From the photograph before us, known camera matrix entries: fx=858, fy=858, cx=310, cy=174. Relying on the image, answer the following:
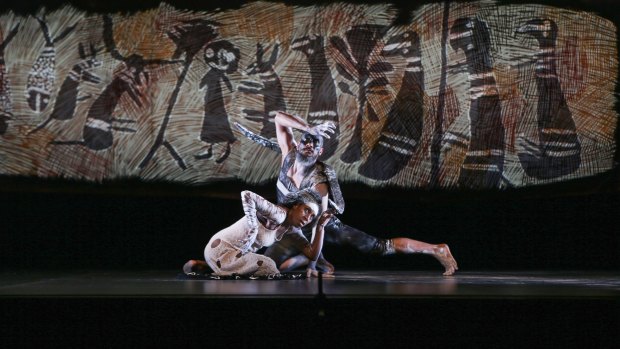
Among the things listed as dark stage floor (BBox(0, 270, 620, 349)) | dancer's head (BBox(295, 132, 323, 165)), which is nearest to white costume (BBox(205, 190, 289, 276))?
dancer's head (BBox(295, 132, 323, 165))

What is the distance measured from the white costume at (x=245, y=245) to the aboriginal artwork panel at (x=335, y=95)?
895 mm

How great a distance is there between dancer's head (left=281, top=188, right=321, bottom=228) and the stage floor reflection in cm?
40

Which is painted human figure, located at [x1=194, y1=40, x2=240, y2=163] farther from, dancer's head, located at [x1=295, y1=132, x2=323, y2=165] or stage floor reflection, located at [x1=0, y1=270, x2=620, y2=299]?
stage floor reflection, located at [x1=0, y1=270, x2=620, y2=299]

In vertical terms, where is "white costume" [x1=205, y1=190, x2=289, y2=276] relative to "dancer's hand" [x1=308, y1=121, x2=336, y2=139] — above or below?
below

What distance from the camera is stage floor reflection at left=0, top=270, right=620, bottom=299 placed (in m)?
3.97

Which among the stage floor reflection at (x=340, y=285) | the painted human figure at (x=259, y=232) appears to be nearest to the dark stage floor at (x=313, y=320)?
the stage floor reflection at (x=340, y=285)

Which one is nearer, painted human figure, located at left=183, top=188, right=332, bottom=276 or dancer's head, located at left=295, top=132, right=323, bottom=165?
painted human figure, located at left=183, top=188, right=332, bottom=276

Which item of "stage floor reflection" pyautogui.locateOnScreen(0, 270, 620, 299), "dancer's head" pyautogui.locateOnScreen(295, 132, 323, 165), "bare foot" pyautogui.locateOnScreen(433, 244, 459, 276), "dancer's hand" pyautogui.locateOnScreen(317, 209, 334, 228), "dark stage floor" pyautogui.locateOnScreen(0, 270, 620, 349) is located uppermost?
"dancer's head" pyautogui.locateOnScreen(295, 132, 323, 165)

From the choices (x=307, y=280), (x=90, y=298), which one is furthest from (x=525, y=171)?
(x=90, y=298)

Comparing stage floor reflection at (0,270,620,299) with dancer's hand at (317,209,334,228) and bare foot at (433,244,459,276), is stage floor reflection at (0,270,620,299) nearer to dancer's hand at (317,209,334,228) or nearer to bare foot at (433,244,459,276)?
bare foot at (433,244,459,276)

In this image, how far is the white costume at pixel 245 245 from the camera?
202 inches

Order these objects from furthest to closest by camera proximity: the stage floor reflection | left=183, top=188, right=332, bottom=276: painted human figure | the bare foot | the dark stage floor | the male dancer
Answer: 1. the bare foot
2. the male dancer
3. left=183, top=188, right=332, bottom=276: painted human figure
4. the stage floor reflection
5. the dark stage floor

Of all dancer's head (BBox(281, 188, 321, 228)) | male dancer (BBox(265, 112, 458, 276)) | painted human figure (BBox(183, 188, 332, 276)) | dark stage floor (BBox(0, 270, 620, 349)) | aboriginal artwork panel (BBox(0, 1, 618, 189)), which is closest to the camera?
dark stage floor (BBox(0, 270, 620, 349))

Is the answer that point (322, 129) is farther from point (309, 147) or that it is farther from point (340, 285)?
point (340, 285)
